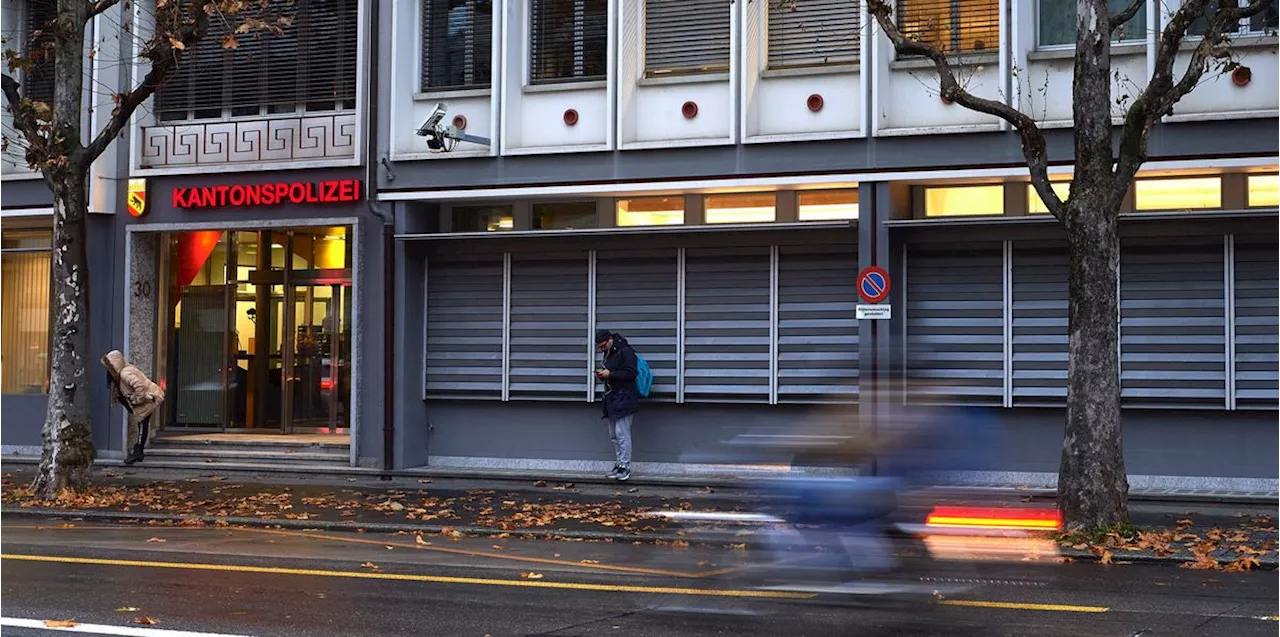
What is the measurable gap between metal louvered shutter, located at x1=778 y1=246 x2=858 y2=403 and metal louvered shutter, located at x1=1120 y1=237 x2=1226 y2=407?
334 cm

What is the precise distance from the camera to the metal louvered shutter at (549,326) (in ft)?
62.7

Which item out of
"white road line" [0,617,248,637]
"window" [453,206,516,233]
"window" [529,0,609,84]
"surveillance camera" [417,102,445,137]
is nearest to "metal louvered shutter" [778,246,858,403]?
"window" [529,0,609,84]

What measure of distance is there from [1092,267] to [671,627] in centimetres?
629

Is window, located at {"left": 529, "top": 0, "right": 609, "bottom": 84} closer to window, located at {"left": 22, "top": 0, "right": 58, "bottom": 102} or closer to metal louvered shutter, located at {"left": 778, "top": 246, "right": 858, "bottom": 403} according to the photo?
metal louvered shutter, located at {"left": 778, "top": 246, "right": 858, "bottom": 403}

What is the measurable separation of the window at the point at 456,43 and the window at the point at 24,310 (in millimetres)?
7395

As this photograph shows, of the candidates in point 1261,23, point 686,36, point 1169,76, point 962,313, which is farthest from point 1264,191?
point 686,36

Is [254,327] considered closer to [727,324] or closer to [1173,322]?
[727,324]

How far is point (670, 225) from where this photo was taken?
18.5m

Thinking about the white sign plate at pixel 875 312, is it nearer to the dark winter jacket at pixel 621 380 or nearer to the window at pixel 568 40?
the dark winter jacket at pixel 621 380

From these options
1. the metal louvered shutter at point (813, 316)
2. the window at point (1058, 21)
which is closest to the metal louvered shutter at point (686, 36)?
the metal louvered shutter at point (813, 316)

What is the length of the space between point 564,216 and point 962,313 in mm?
5679

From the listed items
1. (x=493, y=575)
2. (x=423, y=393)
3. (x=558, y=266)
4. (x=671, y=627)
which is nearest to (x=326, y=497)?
(x=423, y=393)

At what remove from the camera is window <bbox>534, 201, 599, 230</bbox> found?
19250 millimetres

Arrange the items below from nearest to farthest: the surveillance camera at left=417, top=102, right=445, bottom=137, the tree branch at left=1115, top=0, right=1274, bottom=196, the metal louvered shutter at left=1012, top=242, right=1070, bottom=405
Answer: the tree branch at left=1115, top=0, right=1274, bottom=196, the metal louvered shutter at left=1012, top=242, right=1070, bottom=405, the surveillance camera at left=417, top=102, right=445, bottom=137
